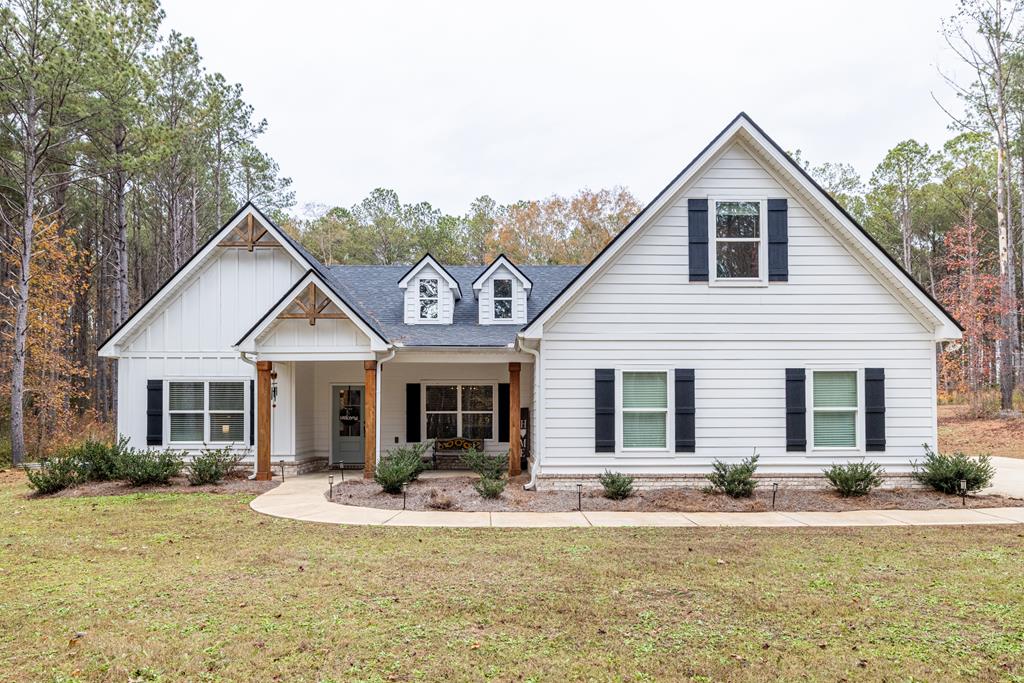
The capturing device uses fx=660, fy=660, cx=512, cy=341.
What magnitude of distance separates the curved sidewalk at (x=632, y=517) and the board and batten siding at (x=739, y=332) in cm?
205

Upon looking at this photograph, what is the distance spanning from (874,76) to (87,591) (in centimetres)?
2980

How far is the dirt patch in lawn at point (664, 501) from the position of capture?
10.6 metres

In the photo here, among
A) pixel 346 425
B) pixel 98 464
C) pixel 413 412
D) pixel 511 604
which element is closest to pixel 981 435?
pixel 413 412

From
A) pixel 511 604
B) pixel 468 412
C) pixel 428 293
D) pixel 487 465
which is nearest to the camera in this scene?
pixel 511 604

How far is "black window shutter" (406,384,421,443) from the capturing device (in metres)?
16.3

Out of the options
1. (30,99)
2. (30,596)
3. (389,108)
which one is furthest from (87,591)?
(389,108)

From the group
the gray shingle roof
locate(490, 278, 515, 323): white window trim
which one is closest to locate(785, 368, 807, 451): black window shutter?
the gray shingle roof

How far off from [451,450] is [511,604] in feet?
35.0

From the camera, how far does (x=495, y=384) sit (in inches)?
655

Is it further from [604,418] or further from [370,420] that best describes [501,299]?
[604,418]

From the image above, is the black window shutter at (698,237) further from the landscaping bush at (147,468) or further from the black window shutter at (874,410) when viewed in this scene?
the landscaping bush at (147,468)

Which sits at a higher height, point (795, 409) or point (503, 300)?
point (503, 300)

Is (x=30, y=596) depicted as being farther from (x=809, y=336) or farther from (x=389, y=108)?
(x=389, y=108)

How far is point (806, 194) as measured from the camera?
1192 centimetres
